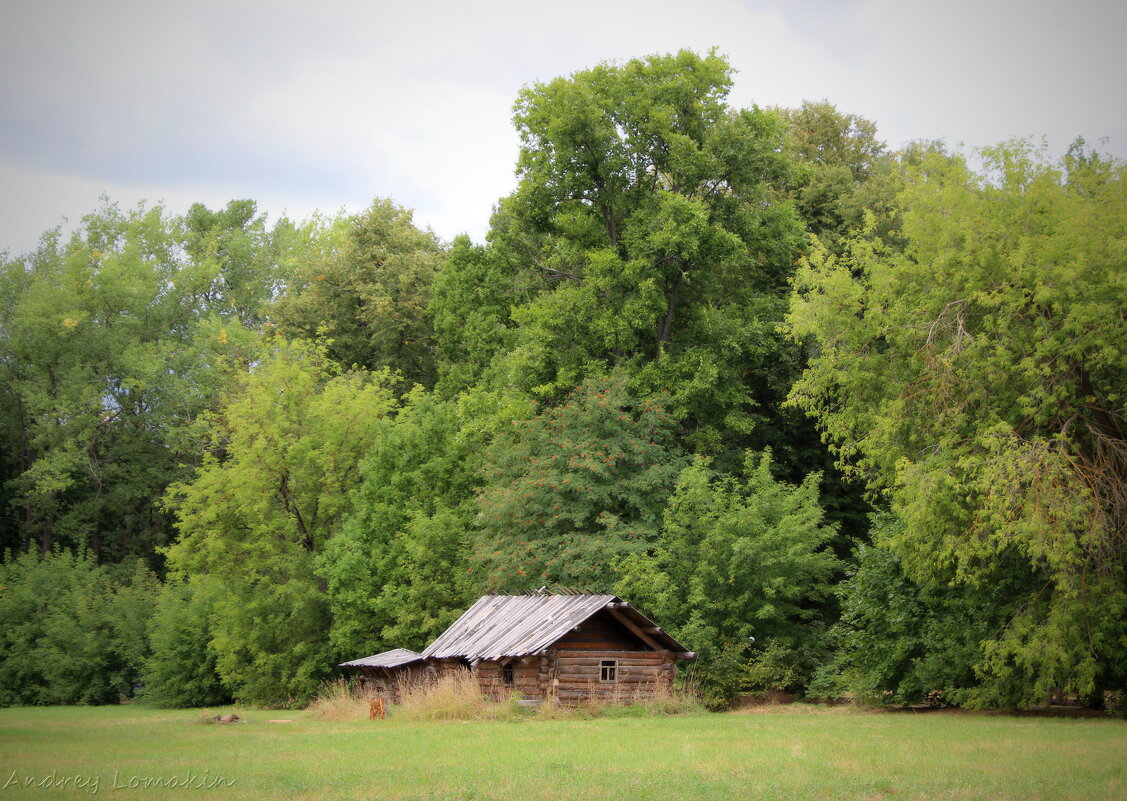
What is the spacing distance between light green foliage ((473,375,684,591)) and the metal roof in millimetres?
1886

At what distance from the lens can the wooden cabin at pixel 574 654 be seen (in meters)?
27.2

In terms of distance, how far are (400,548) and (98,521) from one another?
27789 millimetres

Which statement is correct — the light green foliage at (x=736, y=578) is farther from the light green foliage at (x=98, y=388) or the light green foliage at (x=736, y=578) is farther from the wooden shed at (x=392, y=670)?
the light green foliage at (x=98, y=388)

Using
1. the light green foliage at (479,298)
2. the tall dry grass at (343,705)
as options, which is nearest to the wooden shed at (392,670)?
the tall dry grass at (343,705)

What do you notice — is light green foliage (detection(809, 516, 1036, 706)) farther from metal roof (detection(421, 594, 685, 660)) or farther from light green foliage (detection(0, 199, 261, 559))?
light green foliage (detection(0, 199, 261, 559))

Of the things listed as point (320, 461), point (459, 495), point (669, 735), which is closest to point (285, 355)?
point (320, 461)

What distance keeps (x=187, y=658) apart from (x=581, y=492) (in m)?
20.8

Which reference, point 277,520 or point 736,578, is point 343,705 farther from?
point 277,520

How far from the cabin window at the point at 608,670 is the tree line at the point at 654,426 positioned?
2856 mm

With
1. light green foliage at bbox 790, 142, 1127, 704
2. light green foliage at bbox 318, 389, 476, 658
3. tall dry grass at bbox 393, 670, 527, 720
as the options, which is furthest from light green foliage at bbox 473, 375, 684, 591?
light green foliage at bbox 790, 142, 1127, 704

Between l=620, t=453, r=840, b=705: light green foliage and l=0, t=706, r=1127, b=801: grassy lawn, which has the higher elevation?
l=620, t=453, r=840, b=705: light green foliage

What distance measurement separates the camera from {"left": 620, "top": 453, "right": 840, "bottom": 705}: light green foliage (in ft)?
98.0

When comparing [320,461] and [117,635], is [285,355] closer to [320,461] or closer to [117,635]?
[320,461]

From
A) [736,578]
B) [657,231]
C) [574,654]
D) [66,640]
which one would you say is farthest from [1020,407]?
[66,640]
